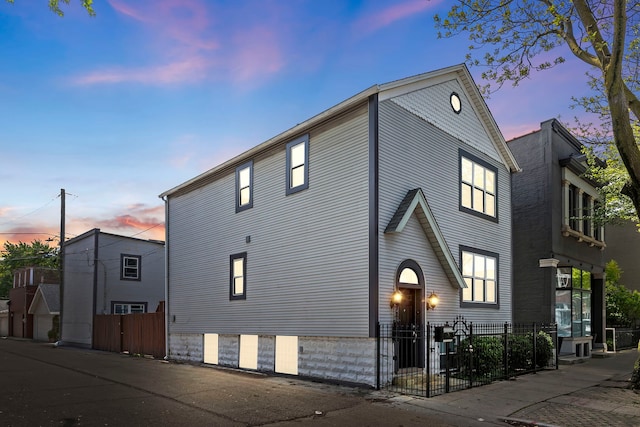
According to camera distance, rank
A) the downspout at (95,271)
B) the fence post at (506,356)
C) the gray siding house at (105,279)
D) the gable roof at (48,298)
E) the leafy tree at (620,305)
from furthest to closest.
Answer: the gable roof at (48,298) < the gray siding house at (105,279) < the downspout at (95,271) < the leafy tree at (620,305) < the fence post at (506,356)

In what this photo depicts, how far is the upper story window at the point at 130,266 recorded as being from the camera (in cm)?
3323

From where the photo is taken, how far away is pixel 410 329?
14.5m

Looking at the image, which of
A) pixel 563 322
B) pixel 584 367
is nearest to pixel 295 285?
pixel 584 367

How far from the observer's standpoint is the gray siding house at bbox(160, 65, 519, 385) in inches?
544

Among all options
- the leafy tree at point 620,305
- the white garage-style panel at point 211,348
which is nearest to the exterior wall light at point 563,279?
the leafy tree at point 620,305

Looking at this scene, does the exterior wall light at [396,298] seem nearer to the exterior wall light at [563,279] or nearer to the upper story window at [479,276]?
the upper story window at [479,276]

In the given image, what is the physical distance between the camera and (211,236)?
66.9 feet

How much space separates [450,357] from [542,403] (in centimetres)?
285

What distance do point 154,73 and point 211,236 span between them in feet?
22.1

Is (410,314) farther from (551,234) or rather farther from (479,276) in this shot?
(551,234)

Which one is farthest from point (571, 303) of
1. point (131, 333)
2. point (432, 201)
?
point (131, 333)

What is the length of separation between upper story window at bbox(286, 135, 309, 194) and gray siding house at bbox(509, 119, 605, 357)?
10557 millimetres

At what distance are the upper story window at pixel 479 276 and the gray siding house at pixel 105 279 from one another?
20098 millimetres

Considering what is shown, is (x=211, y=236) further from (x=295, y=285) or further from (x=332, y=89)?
(x=332, y=89)
